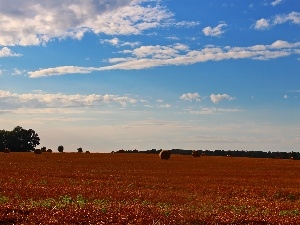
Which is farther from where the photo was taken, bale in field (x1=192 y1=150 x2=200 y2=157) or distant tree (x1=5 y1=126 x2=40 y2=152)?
distant tree (x1=5 y1=126 x2=40 y2=152)

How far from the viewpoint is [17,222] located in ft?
53.6

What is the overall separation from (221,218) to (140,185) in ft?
60.1

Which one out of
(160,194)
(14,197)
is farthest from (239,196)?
(14,197)

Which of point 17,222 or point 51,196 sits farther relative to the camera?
point 51,196

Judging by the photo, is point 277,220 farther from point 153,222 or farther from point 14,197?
point 14,197

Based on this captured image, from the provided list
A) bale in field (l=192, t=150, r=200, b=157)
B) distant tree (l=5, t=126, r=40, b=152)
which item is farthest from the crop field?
distant tree (l=5, t=126, r=40, b=152)

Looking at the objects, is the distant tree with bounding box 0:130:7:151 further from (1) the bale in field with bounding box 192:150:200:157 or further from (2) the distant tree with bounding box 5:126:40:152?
(1) the bale in field with bounding box 192:150:200:157

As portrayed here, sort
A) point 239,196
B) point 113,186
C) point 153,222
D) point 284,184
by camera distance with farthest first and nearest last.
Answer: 1. point 284,184
2. point 113,186
3. point 239,196
4. point 153,222

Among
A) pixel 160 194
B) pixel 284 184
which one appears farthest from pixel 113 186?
pixel 284 184

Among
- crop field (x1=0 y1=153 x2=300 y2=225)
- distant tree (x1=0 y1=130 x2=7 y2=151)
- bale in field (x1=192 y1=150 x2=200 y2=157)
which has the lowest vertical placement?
crop field (x1=0 y1=153 x2=300 y2=225)

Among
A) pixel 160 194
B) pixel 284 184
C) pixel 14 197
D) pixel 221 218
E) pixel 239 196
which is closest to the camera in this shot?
pixel 221 218

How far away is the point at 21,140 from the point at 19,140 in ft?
2.14

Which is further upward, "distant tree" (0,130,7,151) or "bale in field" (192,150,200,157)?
"distant tree" (0,130,7,151)

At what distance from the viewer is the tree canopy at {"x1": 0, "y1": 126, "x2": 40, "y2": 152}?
14225 centimetres
